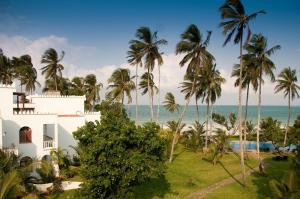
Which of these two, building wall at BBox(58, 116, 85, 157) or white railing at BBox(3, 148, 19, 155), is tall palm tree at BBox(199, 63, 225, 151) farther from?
white railing at BBox(3, 148, 19, 155)

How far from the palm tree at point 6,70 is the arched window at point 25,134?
22.7m

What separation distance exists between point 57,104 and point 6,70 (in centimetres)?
1713

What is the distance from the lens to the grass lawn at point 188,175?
869 inches

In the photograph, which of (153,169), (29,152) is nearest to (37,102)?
(29,152)

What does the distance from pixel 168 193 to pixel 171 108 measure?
35.1 meters

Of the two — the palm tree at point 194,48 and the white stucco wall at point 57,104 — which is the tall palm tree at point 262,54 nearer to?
the palm tree at point 194,48

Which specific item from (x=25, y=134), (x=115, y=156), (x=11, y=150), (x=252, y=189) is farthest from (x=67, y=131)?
(x=252, y=189)

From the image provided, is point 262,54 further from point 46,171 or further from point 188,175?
point 46,171

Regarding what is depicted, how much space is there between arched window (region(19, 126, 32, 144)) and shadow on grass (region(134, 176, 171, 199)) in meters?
10.2

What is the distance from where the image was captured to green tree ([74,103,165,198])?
1529 centimetres

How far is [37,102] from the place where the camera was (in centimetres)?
3206

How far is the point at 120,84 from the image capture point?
139 ft

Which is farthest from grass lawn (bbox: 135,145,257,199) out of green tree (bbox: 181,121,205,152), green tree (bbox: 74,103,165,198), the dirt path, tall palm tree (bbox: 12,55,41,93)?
tall palm tree (bbox: 12,55,41,93)

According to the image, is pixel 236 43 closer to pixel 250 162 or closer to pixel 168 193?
pixel 168 193
